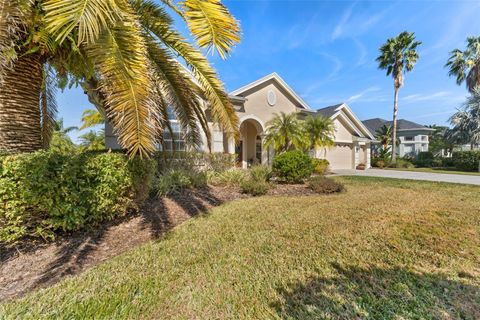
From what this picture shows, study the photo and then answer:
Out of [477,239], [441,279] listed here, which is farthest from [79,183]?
[477,239]

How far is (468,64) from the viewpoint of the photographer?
26.0 metres

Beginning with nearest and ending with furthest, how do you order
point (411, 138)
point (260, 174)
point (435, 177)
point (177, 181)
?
1. point (177, 181)
2. point (260, 174)
3. point (435, 177)
4. point (411, 138)

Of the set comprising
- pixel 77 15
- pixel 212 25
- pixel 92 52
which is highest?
pixel 212 25

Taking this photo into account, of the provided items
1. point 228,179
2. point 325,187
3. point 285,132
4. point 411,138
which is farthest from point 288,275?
point 411,138

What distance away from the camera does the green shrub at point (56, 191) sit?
12.2 feet

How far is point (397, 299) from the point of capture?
274cm

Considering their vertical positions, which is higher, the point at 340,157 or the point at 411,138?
the point at 411,138

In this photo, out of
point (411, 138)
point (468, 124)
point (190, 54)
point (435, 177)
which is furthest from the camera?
point (411, 138)

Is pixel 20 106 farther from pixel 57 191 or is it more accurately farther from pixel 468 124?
pixel 468 124

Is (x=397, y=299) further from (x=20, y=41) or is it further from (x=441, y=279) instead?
(x=20, y=41)

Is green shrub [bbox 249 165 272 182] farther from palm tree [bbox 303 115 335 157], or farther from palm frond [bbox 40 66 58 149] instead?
palm frond [bbox 40 66 58 149]

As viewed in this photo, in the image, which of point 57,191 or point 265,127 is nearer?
point 57,191

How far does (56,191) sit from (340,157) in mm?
22484

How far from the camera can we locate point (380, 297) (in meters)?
2.77
